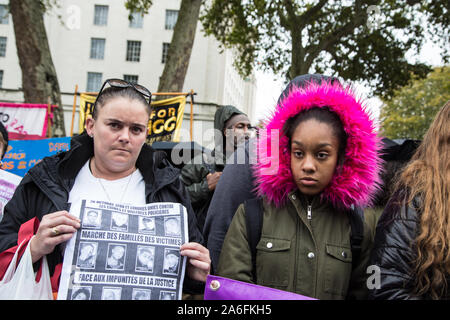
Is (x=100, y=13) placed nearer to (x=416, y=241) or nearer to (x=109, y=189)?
(x=109, y=189)

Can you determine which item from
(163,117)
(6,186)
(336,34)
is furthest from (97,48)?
(6,186)

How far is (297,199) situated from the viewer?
1835mm

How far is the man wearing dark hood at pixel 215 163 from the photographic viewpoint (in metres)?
3.40

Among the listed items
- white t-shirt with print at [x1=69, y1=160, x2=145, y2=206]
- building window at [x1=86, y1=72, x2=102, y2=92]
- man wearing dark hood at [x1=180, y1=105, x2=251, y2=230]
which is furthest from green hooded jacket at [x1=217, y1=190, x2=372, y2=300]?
building window at [x1=86, y1=72, x2=102, y2=92]

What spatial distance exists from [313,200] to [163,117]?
6.25m

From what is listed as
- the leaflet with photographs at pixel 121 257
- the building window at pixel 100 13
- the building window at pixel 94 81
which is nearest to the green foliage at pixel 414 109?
the building window at pixel 94 81

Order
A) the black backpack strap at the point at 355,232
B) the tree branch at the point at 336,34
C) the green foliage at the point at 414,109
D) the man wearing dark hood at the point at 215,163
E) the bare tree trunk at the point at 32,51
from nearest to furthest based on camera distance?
the black backpack strap at the point at 355,232, the man wearing dark hood at the point at 215,163, the bare tree trunk at the point at 32,51, the tree branch at the point at 336,34, the green foliage at the point at 414,109

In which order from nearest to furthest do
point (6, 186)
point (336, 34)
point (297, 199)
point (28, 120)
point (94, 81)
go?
point (297, 199) → point (6, 186) → point (28, 120) → point (336, 34) → point (94, 81)

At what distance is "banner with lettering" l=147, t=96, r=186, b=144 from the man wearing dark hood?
11.5 feet

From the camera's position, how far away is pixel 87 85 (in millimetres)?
32156

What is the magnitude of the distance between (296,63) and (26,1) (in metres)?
7.05

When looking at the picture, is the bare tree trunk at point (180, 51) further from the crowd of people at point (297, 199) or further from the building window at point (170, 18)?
the building window at point (170, 18)

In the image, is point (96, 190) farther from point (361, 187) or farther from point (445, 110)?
point (445, 110)

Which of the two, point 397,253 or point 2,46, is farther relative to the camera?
point 2,46
